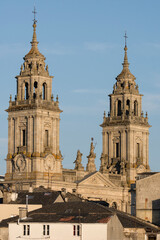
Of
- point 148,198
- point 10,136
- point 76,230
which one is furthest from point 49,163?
point 76,230

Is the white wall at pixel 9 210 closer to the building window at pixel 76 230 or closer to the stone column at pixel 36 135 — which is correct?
the building window at pixel 76 230

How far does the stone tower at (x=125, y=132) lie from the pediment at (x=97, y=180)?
16.5ft

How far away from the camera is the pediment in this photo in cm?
17800

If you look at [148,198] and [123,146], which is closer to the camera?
[148,198]

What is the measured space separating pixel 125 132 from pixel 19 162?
1255 inches

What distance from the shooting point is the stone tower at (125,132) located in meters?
190

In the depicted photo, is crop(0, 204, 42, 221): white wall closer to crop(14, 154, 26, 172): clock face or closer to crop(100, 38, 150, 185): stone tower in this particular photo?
crop(14, 154, 26, 172): clock face

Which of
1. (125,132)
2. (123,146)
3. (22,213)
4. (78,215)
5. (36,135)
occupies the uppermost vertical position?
(125,132)

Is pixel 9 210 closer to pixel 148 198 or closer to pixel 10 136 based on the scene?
pixel 148 198

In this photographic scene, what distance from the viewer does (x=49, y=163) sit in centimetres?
16812

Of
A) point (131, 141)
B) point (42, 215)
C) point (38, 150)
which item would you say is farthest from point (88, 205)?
point (131, 141)

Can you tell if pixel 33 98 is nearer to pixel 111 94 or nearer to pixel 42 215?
pixel 111 94

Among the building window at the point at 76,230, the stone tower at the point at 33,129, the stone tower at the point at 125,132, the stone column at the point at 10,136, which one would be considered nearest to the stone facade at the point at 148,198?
the building window at the point at 76,230

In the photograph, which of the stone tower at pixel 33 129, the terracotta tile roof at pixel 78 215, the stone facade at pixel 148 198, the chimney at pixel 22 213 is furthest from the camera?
the stone tower at pixel 33 129
